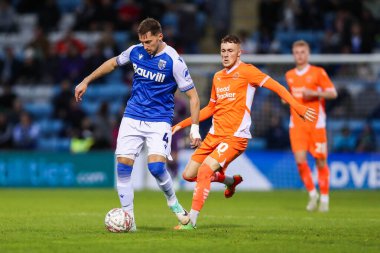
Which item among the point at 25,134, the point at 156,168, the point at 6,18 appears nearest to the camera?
the point at 156,168

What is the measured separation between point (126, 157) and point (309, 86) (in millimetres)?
5460

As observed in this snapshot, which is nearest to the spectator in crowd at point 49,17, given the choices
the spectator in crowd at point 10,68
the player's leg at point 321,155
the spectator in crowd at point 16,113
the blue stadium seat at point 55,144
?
the spectator in crowd at point 10,68

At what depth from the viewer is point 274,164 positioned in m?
22.2

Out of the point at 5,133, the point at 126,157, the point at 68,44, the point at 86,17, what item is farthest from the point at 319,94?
the point at 86,17

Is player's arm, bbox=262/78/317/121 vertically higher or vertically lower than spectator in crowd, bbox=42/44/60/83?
lower

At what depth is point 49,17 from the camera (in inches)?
1102

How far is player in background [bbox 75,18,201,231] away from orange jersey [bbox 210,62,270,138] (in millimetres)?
861

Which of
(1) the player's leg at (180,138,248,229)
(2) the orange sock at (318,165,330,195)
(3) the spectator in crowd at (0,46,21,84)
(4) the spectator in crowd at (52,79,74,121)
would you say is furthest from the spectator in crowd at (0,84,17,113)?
(1) the player's leg at (180,138,248,229)

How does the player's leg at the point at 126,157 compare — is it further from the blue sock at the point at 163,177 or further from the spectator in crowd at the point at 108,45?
the spectator in crowd at the point at 108,45

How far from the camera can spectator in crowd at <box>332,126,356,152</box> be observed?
73.2ft

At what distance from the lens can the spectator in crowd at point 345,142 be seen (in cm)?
2230

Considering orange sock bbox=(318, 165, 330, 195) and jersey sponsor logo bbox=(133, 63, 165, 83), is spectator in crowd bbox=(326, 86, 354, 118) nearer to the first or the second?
orange sock bbox=(318, 165, 330, 195)

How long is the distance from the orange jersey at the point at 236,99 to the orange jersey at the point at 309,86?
3.82 metres

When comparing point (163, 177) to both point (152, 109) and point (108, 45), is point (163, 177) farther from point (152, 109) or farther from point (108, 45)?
point (108, 45)
